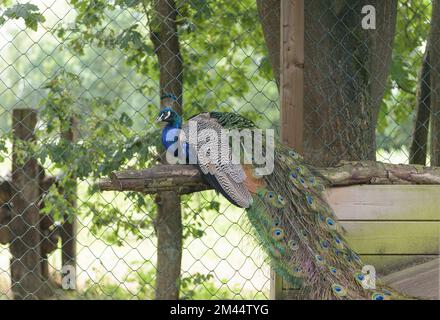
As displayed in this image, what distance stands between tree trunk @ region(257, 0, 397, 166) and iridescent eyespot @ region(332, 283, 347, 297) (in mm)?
977

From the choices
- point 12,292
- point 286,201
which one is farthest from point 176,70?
point 12,292

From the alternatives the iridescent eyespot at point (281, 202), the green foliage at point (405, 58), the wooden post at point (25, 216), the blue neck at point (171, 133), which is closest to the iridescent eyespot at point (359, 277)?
the iridescent eyespot at point (281, 202)

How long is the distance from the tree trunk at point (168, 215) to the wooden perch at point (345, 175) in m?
1.12

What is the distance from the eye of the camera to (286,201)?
3.52m

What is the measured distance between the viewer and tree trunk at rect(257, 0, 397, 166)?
3979mm

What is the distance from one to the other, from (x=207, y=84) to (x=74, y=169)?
4.32 ft

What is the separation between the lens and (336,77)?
4.01 meters

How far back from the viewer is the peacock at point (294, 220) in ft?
10.6

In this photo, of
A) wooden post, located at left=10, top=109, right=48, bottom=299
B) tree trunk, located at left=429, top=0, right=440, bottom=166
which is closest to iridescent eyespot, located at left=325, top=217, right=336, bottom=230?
tree trunk, located at left=429, top=0, right=440, bottom=166

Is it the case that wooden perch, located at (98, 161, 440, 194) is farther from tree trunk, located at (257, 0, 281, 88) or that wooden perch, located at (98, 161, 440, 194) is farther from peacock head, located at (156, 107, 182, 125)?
tree trunk, located at (257, 0, 281, 88)

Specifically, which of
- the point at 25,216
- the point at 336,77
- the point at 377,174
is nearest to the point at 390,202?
the point at 377,174

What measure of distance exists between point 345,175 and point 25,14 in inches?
75.3

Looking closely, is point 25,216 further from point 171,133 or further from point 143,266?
point 143,266
